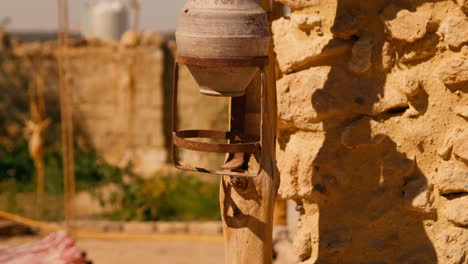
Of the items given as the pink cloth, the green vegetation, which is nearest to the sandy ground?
the green vegetation

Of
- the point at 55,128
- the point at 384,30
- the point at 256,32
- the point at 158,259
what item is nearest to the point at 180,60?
the point at 256,32

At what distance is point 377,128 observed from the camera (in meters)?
2.81

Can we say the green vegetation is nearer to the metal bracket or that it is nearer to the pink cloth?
the pink cloth

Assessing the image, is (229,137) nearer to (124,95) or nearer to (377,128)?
(377,128)

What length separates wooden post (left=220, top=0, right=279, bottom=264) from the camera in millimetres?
2586

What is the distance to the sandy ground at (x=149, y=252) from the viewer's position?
672 cm

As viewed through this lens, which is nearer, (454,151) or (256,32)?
(256,32)

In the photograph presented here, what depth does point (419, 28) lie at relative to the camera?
2713mm

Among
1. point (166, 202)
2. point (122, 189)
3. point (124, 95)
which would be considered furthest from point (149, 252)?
point (124, 95)

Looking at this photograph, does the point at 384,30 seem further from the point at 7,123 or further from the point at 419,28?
the point at 7,123

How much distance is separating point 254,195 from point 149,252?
4547 millimetres

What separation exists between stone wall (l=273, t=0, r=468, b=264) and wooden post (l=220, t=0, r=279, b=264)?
1.04 ft

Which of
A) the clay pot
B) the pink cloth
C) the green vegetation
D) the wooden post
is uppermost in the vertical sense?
the clay pot

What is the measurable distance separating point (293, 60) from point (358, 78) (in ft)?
0.89
